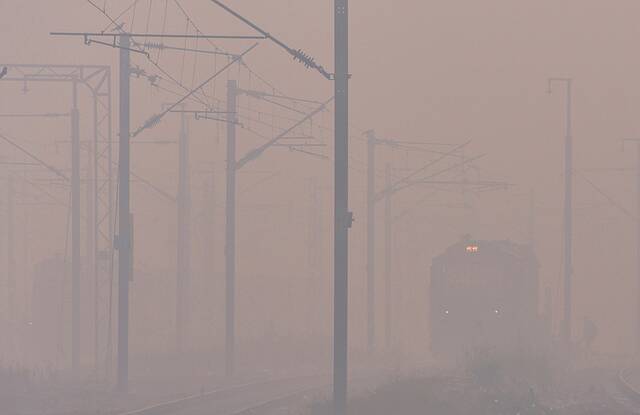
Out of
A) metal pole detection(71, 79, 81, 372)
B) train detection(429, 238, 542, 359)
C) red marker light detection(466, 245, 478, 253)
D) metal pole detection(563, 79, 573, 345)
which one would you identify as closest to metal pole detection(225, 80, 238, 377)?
metal pole detection(71, 79, 81, 372)

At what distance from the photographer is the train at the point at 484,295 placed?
4222 cm

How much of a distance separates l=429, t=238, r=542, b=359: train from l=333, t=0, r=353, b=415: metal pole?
66.8 feet

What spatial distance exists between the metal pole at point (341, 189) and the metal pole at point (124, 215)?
11.4m

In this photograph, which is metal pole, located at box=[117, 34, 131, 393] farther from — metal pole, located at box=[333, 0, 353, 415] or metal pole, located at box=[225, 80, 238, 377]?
metal pole, located at box=[333, 0, 353, 415]

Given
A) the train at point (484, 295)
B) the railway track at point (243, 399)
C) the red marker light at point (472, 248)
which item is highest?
the red marker light at point (472, 248)

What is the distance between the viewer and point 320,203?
268 ft

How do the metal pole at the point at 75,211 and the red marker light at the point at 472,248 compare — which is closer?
the metal pole at the point at 75,211

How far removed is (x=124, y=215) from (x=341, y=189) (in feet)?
39.2

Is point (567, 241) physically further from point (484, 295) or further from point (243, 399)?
point (243, 399)

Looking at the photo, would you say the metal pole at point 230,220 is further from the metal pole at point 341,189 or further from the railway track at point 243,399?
the metal pole at point 341,189

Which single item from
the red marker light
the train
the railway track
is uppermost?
the red marker light

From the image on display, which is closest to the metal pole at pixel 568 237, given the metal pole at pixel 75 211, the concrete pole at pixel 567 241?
the concrete pole at pixel 567 241

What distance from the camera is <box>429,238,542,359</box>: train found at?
42.2 m

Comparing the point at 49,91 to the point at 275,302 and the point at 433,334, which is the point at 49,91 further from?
the point at 433,334
